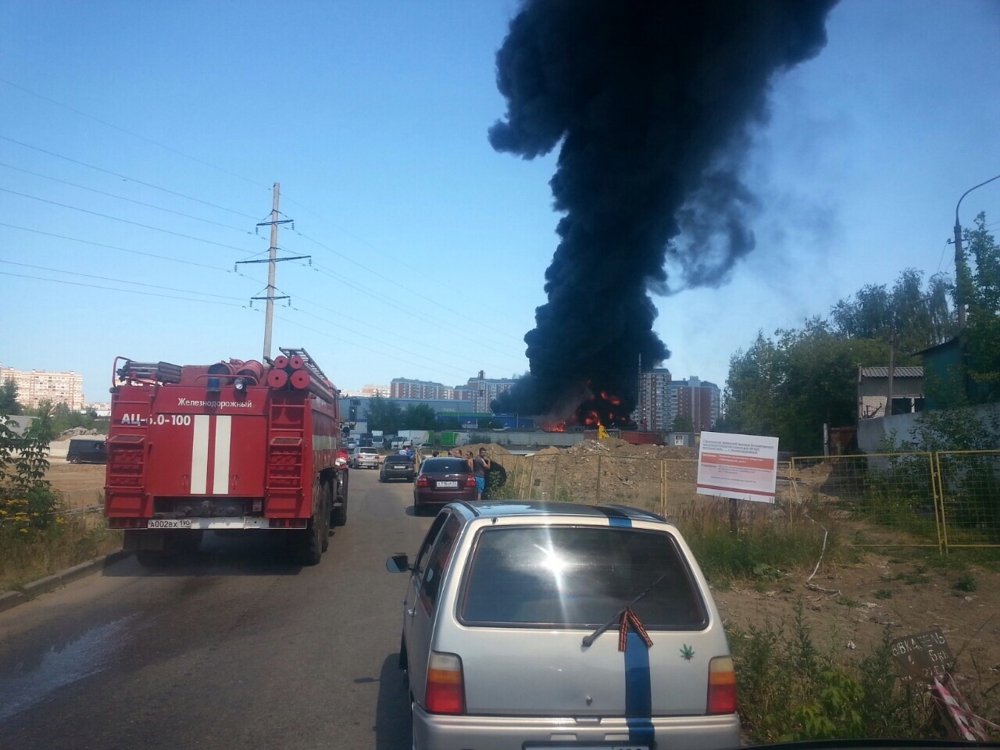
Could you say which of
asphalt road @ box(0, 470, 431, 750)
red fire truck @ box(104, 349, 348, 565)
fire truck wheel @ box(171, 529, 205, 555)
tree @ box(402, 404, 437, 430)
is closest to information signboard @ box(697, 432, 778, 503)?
asphalt road @ box(0, 470, 431, 750)

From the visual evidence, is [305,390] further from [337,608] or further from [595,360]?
[595,360]

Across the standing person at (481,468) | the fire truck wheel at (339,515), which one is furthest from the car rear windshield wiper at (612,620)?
the standing person at (481,468)

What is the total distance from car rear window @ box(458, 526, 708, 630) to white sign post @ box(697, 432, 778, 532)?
7.25m

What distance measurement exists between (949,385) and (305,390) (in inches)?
534

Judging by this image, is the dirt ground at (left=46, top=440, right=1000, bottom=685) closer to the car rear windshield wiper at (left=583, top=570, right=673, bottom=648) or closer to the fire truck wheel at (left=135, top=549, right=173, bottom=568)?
the car rear windshield wiper at (left=583, top=570, right=673, bottom=648)

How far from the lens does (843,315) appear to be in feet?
210

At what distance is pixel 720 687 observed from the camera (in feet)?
12.0

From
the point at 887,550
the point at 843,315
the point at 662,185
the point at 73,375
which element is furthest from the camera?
the point at 73,375

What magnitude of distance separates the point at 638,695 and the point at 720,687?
1.36 feet

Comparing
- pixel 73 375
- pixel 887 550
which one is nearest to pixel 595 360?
pixel 887 550

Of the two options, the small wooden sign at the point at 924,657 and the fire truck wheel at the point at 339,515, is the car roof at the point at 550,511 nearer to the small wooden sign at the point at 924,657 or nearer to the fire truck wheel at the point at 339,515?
the small wooden sign at the point at 924,657

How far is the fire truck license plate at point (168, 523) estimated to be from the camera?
10445 mm

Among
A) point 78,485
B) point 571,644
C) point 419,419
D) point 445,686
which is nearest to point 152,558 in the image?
point 445,686

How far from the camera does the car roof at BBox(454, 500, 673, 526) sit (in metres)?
4.02
